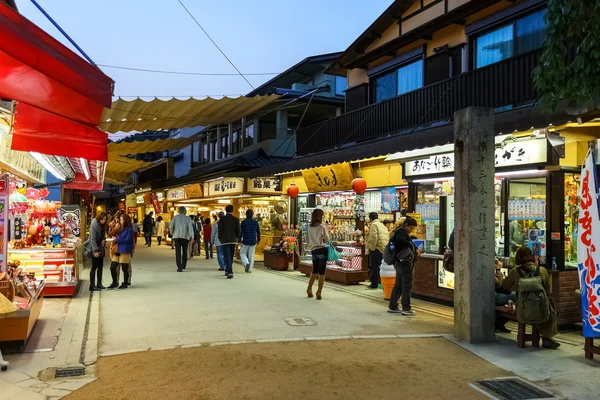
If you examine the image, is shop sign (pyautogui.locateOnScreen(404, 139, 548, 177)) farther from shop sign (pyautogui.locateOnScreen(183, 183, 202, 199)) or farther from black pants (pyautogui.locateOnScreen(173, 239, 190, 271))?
shop sign (pyautogui.locateOnScreen(183, 183, 202, 199))

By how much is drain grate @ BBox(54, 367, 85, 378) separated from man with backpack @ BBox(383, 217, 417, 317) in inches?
216

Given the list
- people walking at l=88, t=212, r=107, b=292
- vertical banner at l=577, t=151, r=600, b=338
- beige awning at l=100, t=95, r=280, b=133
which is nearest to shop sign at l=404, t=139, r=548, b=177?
vertical banner at l=577, t=151, r=600, b=338

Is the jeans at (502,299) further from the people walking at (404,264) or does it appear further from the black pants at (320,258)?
the black pants at (320,258)

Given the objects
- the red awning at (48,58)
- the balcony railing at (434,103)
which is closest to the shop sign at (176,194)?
the balcony railing at (434,103)

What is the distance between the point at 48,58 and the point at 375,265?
341 inches

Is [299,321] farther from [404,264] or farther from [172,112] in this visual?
[172,112]

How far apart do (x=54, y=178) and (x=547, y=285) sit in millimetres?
14341

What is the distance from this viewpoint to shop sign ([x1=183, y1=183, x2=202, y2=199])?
25.0 m

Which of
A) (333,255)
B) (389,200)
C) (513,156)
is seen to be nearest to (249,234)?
(333,255)

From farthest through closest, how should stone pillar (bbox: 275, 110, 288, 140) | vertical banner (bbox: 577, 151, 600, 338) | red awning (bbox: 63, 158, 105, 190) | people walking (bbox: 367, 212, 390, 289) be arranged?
stone pillar (bbox: 275, 110, 288, 140) < red awning (bbox: 63, 158, 105, 190) < people walking (bbox: 367, 212, 390, 289) < vertical banner (bbox: 577, 151, 600, 338)

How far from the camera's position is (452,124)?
10.3 meters

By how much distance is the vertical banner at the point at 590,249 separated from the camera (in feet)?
20.1

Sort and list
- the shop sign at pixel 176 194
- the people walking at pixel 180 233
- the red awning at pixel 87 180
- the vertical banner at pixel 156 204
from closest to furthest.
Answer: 1. the people walking at pixel 180 233
2. the red awning at pixel 87 180
3. the shop sign at pixel 176 194
4. the vertical banner at pixel 156 204

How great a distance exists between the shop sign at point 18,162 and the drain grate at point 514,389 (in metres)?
7.92
